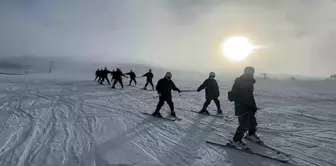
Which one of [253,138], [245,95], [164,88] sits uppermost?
[245,95]

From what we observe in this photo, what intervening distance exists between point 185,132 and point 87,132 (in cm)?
280

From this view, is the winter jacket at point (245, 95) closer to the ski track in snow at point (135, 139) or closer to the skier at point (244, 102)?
the skier at point (244, 102)

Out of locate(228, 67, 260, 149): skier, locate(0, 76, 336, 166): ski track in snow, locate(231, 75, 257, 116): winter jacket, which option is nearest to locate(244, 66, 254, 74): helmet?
locate(228, 67, 260, 149): skier

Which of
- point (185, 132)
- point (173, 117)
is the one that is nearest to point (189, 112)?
point (173, 117)

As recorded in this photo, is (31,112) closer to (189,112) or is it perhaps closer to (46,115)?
(46,115)

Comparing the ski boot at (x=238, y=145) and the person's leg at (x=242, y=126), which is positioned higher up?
the person's leg at (x=242, y=126)

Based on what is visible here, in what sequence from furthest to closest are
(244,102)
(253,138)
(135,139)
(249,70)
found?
(253,138), (135,139), (244,102), (249,70)

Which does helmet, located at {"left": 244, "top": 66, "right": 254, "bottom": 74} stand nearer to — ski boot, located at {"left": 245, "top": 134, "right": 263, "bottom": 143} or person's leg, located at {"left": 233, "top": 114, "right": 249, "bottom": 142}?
person's leg, located at {"left": 233, "top": 114, "right": 249, "bottom": 142}

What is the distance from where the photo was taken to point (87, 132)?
25.3 ft

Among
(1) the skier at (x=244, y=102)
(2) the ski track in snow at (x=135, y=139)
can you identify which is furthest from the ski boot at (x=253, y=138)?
(1) the skier at (x=244, y=102)

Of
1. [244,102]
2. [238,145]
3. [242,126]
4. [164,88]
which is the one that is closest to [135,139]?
[238,145]

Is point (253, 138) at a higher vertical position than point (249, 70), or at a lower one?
lower

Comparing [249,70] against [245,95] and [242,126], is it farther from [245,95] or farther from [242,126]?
[242,126]

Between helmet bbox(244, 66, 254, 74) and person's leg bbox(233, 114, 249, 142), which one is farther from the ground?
helmet bbox(244, 66, 254, 74)
